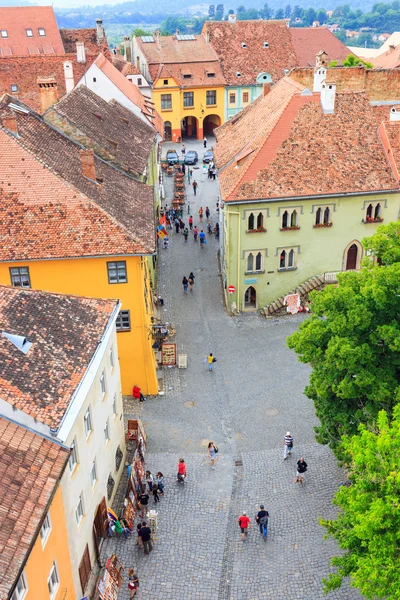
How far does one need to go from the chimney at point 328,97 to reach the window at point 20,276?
25.1 metres

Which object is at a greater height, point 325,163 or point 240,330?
point 325,163

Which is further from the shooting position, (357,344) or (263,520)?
(263,520)

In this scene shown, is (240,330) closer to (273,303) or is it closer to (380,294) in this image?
(273,303)

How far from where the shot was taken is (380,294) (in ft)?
81.6

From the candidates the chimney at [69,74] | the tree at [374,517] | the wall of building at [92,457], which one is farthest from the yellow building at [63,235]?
the chimney at [69,74]

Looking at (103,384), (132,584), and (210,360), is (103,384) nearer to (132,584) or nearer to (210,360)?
(132,584)

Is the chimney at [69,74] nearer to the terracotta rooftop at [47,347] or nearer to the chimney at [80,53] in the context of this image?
the chimney at [80,53]

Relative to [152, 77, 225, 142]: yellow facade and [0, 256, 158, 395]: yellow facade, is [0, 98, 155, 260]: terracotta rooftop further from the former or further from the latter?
[152, 77, 225, 142]: yellow facade

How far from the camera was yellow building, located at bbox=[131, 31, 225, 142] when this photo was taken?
3553 inches

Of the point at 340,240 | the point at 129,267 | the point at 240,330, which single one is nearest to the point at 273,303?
the point at 240,330

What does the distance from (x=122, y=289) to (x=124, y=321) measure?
195 cm

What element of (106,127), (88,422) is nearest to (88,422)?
(88,422)

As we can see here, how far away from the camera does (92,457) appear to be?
2527cm

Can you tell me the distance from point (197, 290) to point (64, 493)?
30279 mm
